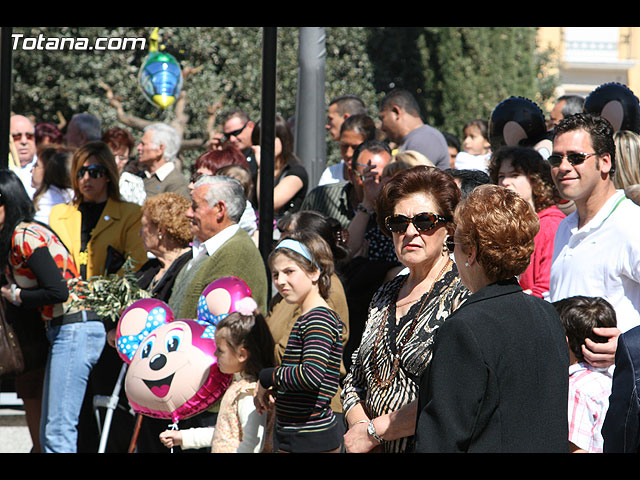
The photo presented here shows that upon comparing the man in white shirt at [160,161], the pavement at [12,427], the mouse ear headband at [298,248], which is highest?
the man in white shirt at [160,161]

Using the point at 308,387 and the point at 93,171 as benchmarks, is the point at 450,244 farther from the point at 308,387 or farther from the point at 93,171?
the point at 93,171

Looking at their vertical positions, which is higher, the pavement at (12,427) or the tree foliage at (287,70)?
the tree foliage at (287,70)

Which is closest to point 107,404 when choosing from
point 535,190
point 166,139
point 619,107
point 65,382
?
point 65,382

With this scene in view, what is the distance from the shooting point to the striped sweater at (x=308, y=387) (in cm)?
408

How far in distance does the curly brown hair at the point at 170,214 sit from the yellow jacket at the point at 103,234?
1.08 ft

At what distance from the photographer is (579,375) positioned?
3740 mm

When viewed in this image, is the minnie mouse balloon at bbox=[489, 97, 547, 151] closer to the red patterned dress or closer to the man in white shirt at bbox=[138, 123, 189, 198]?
the man in white shirt at bbox=[138, 123, 189, 198]

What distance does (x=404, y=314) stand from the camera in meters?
3.16

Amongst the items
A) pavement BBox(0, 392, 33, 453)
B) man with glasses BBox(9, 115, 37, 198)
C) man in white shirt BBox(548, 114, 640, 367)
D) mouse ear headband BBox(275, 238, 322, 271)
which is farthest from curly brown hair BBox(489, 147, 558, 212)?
man with glasses BBox(9, 115, 37, 198)

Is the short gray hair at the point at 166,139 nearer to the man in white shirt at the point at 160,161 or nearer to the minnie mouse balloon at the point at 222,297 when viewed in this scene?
the man in white shirt at the point at 160,161

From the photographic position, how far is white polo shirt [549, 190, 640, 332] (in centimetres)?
394

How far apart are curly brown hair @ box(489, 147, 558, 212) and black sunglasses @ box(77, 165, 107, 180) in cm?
265

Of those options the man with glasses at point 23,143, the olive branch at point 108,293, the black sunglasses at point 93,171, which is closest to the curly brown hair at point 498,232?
the olive branch at point 108,293

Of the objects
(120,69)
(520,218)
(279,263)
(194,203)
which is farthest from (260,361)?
(120,69)
